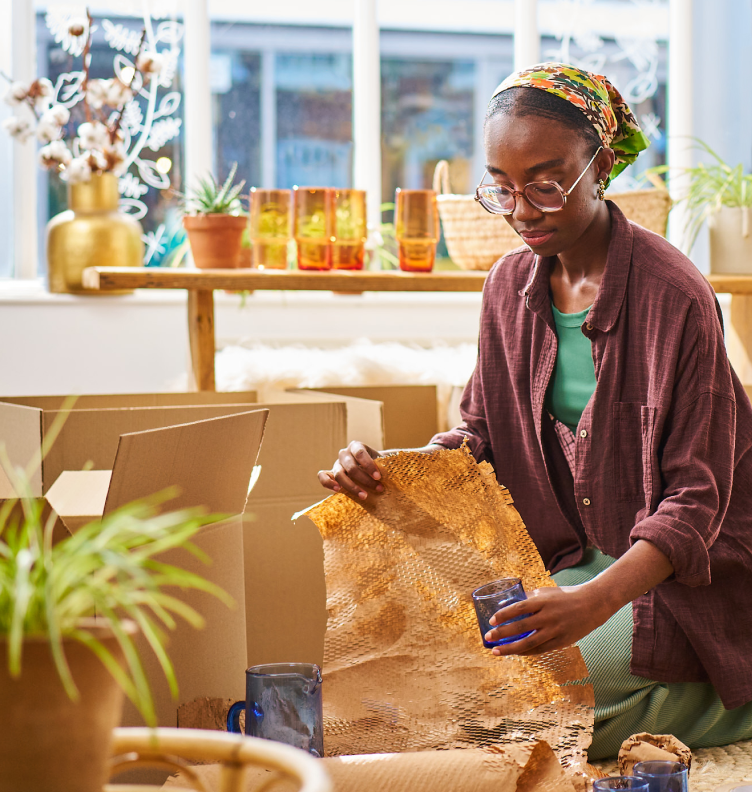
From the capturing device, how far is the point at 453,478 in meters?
1.16

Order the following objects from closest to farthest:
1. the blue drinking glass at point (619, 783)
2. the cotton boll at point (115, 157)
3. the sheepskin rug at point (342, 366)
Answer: the blue drinking glass at point (619, 783), the sheepskin rug at point (342, 366), the cotton boll at point (115, 157)

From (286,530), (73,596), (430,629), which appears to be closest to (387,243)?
(286,530)

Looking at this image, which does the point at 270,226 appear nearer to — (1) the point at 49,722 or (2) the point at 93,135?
(2) the point at 93,135

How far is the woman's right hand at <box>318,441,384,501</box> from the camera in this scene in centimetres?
112

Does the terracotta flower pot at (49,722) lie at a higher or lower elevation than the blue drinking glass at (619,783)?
higher

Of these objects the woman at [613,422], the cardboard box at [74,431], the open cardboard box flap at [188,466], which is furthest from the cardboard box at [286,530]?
the open cardboard box flap at [188,466]

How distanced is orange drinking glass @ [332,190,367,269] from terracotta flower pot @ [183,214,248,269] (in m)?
0.19

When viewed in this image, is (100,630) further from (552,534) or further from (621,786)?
(552,534)

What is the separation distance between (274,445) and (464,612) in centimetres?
35

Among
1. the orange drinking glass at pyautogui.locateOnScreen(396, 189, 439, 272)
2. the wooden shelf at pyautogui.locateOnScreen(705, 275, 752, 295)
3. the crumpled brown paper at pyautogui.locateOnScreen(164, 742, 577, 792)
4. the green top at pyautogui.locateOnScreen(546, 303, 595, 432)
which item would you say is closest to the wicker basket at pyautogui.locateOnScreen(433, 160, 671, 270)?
the orange drinking glass at pyautogui.locateOnScreen(396, 189, 439, 272)

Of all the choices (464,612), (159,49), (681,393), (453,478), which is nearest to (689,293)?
(681,393)

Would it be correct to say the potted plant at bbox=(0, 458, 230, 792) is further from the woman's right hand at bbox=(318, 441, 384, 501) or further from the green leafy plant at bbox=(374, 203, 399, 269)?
the green leafy plant at bbox=(374, 203, 399, 269)

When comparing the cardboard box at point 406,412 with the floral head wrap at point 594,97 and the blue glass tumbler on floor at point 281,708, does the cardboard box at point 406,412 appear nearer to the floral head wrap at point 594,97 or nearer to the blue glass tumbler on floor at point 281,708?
the floral head wrap at point 594,97

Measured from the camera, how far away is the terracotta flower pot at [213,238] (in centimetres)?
185
